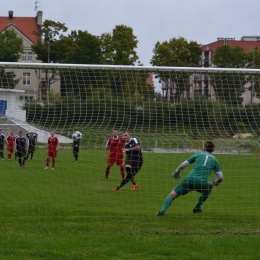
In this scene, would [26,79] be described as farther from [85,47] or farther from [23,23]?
[23,23]

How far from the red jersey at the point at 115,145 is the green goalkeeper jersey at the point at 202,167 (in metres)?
1.87

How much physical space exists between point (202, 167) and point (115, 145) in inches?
115

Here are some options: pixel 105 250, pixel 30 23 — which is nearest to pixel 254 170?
pixel 105 250

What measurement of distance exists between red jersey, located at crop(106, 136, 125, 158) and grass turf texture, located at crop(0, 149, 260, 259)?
38 cm

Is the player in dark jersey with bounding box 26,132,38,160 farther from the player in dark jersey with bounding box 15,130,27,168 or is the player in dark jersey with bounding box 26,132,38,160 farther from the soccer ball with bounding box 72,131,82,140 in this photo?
the soccer ball with bounding box 72,131,82,140

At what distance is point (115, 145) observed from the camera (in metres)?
15.1

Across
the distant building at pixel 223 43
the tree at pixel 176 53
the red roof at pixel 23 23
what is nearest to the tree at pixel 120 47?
the tree at pixel 176 53

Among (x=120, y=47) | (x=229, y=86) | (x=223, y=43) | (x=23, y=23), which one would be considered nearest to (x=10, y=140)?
(x=229, y=86)

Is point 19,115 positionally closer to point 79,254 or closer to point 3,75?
point 3,75

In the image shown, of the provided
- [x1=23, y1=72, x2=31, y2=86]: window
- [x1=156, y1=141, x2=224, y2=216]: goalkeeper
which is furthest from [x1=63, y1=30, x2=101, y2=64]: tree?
[x1=23, y1=72, x2=31, y2=86]: window

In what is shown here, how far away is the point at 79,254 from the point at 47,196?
6289mm

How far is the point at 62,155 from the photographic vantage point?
1688 cm

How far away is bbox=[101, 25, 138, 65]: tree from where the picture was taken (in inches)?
2055

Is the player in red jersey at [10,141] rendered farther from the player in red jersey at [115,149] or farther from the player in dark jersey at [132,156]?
the player in dark jersey at [132,156]
